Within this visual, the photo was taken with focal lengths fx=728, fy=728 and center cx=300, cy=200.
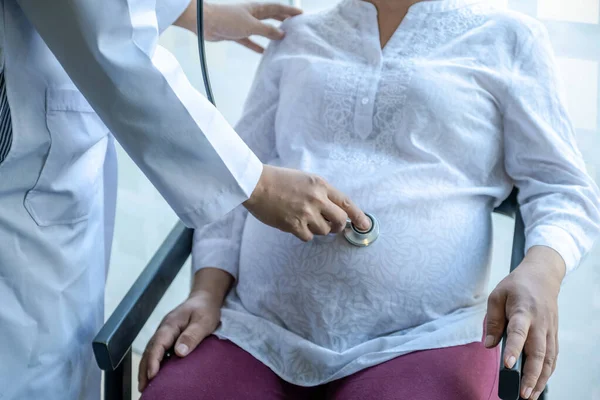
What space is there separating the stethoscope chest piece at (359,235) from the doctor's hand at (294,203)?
0.28 feet

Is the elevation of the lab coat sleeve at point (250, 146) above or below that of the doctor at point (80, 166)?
below

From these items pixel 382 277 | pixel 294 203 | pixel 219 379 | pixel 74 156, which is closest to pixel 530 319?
pixel 382 277

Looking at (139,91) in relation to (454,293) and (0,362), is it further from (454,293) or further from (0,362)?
(454,293)

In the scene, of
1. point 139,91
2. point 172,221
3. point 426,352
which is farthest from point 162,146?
point 172,221

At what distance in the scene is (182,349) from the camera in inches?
48.9

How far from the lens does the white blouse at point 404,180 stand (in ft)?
3.98

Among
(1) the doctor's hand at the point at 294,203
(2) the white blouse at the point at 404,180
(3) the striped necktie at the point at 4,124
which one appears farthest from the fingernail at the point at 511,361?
(3) the striped necktie at the point at 4,124

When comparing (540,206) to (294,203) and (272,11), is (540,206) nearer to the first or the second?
(294,203)

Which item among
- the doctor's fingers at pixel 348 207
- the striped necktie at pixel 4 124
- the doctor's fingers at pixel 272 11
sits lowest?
the doctor's fingers at pixel 348 207

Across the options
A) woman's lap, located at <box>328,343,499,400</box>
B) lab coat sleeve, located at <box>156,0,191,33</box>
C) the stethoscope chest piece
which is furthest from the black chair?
lab coat sleeve, located at <box>156,0,191,33</box>

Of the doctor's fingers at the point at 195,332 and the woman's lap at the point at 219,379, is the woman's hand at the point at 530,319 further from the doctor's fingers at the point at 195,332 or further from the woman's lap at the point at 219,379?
the doctor's fingers at the point at 195,332

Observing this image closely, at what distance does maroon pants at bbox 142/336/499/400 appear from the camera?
1091mm

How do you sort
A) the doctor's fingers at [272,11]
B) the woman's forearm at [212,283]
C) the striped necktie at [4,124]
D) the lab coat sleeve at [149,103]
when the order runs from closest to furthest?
the lab coat sleeve at [149,103], the striped necktie at [4,124], the woman's forearm at [212,283], the doctor's fingers at [272,11]

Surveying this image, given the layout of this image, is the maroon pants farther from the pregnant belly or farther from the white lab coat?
the white lab coat
